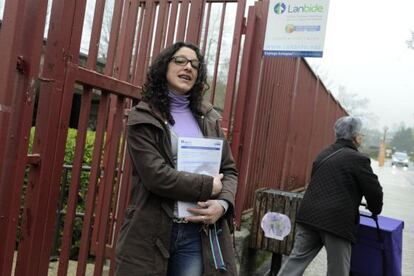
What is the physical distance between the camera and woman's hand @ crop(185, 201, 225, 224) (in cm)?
211

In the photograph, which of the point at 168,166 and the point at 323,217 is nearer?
the point at 168,166

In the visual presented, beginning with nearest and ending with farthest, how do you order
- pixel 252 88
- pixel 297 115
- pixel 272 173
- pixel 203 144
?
pixel 203 144 → pixel 252 88 → pixel 272 173 → pixel 297 115

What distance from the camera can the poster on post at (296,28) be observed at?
3822mm

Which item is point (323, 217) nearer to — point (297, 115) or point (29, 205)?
point (29, 205)

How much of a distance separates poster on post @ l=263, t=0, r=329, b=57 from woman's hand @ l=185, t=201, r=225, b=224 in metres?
2.20

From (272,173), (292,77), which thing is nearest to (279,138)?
(272,173)

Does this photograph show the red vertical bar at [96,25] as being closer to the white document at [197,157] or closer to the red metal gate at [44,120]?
the red metal gate at [44,120]

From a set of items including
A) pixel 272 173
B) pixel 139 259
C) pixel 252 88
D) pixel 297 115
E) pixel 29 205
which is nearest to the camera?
pixel 29 205

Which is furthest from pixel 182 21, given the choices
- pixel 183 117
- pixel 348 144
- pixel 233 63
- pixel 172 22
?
pixel 348 144

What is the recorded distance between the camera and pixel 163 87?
223 centimetres

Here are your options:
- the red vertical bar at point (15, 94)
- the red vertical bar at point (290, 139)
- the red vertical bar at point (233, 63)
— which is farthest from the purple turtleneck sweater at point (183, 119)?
the red vertical bar at point (290, 139)

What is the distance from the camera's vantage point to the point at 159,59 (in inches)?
89.7

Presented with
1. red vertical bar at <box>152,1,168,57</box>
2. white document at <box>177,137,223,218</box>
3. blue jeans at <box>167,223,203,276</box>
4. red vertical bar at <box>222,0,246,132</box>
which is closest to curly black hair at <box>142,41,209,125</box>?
white document at <box>177,137,223,218</box>

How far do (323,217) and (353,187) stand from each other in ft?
1.20
